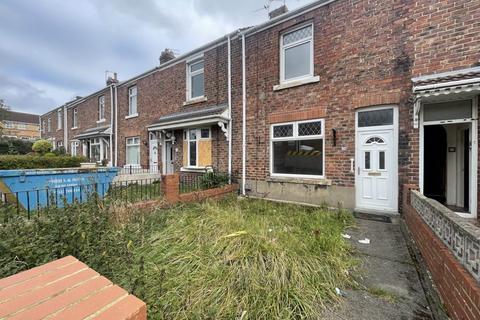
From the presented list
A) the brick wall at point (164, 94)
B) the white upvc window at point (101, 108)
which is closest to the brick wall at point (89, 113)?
the white upvc window at point (101, 108)

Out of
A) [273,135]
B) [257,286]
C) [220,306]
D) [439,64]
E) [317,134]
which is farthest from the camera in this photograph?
[273,135]

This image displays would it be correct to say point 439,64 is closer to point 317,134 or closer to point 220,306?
point 317,134

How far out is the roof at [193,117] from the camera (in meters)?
9.22

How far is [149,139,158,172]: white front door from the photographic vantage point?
12.8 meters

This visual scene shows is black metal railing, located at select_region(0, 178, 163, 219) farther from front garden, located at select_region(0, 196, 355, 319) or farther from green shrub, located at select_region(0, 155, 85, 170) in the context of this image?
green shrub, located at select_region(0, 155, 85, 170)

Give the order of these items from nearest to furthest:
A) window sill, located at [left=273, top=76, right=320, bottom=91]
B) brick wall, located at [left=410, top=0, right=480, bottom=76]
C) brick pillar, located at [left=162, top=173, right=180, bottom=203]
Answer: brick wall, located at [left=410, top=0, right=480, bottom=76], brick pillar, located at [left=162, top=173, right=180, bottom=203], window sill, located at [left=273, top=76, right=320, bottom=91]

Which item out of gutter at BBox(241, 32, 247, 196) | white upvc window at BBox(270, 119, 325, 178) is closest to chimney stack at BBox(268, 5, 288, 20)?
gutter at BBox(241, 32, 247, 196)

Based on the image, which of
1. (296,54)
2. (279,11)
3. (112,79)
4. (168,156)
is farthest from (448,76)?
(112,79)

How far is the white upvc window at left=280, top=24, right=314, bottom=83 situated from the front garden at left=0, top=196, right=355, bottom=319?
5.60m

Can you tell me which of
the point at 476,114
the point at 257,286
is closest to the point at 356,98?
the point at 476,114

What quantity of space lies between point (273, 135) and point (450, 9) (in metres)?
5.33

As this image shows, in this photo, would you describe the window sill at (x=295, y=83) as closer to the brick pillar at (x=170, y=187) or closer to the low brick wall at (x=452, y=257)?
the brick pillar at (x=170, y=187)

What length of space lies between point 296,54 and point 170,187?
233 inches

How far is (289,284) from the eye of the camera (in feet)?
9.43
